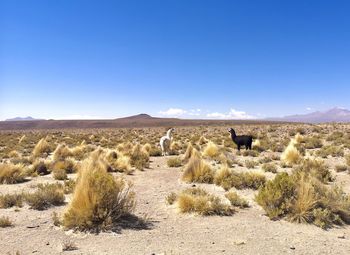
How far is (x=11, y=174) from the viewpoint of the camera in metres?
11.8

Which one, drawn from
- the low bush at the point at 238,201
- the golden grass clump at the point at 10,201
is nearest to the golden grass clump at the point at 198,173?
the low bush at the point at 238,201

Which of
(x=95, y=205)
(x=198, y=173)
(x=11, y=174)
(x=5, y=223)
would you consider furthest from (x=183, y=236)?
(x=11, y=174)

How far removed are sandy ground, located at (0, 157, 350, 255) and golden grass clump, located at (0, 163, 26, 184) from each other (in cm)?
361

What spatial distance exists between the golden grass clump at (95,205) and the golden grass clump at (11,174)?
5.33 meters

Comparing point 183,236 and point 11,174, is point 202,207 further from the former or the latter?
point 11,174

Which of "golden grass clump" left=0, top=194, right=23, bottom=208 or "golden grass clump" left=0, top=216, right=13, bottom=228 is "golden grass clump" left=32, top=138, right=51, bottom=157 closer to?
"golden grass clump" left=0, top=194, right=23, bottom=208

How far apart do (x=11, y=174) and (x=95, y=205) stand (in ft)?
20.1

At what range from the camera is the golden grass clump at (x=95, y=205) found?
682cm

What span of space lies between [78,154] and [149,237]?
43.3 ft

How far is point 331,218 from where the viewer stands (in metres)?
7.31

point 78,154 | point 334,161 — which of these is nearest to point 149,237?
point 334,161

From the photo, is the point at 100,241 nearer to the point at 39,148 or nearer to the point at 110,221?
the point at 110,221

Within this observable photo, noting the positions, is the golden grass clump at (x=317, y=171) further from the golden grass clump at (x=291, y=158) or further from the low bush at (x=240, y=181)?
the golden grass clump at (x=291, y=158)

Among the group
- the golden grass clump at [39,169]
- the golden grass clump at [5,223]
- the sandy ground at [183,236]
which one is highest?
the golden grass clump at [39,169]
